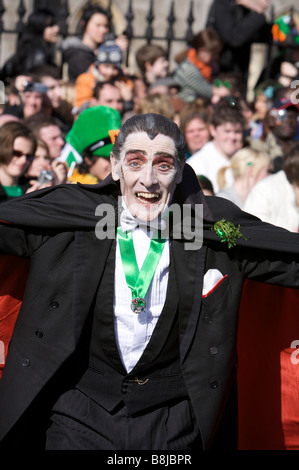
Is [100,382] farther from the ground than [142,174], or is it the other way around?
[142,174]

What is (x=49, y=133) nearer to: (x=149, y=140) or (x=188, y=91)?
(x=188, y=91)

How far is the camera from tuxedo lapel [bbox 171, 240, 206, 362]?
4.20 m

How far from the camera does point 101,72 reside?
9289mm

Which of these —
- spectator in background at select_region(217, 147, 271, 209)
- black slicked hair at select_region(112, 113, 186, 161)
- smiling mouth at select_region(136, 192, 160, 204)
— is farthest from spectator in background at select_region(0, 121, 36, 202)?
smiling mouth at select_region(136, 192, 160, 204)

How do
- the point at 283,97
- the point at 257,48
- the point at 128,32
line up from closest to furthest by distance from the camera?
the point at 283,97
the point at 128,32
the point at 257,48

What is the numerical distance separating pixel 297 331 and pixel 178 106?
206 inches

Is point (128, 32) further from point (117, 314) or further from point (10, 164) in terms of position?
point (117, 314)

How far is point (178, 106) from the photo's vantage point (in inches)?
380

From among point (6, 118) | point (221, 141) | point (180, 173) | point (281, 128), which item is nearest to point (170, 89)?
point (281, 128)

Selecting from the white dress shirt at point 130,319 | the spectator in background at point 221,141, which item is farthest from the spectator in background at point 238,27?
the white dress shirt at point 130,319

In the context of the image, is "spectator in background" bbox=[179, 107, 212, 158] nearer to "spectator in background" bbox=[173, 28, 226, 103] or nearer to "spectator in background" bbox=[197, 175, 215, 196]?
"spectator in background" bbox=[173, 28, 226, 103]

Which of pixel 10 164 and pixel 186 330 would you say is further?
pixel 10 164

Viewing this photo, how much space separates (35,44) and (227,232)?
6.74 metres
